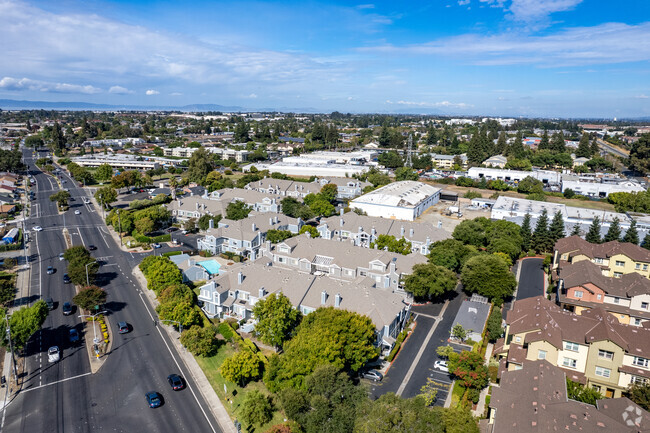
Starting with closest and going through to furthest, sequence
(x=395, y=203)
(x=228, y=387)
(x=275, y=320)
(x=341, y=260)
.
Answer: (x=228, y=387), (x=275, y=320), (x=341, y=260), (x=395, y=203)

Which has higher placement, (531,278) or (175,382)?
(175,382)

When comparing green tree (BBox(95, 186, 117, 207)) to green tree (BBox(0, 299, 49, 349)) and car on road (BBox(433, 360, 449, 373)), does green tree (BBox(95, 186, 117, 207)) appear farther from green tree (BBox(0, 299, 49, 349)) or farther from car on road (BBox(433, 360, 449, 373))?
car on road (BBox(433, 360, 449, 373))

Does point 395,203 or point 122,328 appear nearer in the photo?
point 122,328

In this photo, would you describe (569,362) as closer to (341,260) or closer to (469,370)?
(469,370)

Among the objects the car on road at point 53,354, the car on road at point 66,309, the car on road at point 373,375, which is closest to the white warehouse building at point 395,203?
the car on road at point 373,375

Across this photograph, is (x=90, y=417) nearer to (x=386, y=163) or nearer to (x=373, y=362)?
(x=373, y=362)

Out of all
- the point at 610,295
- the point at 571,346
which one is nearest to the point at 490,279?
the point at 610,295

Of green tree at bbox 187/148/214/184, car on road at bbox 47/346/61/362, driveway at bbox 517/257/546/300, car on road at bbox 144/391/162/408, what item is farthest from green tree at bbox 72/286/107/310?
green tree at bbox 187/148/214/184

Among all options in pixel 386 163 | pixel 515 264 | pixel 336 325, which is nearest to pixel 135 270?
pixel 336 325

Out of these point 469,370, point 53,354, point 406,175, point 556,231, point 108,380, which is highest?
point 406,175
